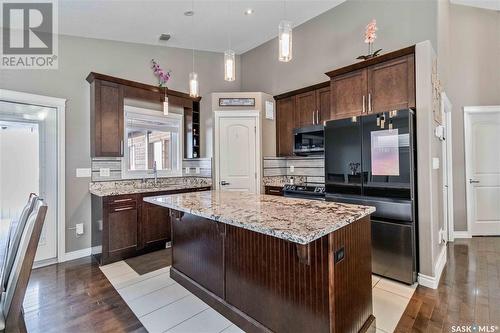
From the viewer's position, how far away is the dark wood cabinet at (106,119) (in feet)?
11.8

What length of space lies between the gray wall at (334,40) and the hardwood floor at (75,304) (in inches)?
162

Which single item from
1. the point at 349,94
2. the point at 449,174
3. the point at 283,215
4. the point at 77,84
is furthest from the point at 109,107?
→ the point at 449,174

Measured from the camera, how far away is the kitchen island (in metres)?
1.49

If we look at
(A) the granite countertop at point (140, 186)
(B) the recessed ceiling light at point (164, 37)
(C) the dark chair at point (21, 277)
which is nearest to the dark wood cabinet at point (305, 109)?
(A) the granite countertop at point (140, 186)

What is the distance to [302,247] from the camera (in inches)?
59.4

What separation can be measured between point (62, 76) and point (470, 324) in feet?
17.1

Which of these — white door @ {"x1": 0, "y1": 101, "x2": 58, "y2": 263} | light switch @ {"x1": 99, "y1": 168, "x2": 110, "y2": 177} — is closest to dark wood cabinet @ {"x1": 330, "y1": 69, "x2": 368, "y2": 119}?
light switch @ {"x1": 99, "y1": 168, "x2": 110, "y2": 177}

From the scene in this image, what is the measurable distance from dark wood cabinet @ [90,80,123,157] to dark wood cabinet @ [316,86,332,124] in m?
3.04

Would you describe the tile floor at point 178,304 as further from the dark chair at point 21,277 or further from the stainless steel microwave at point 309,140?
the stainless steel microwave at point 309,140

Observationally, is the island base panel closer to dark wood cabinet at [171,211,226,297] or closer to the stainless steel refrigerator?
dark wood cabinet at [171,211,226,297]

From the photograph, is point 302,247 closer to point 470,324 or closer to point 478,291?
point 470,324

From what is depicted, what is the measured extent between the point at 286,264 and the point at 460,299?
1910mm

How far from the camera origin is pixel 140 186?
163 inches

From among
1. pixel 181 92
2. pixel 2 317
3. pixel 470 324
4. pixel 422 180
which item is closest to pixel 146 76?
pixel 181 92
